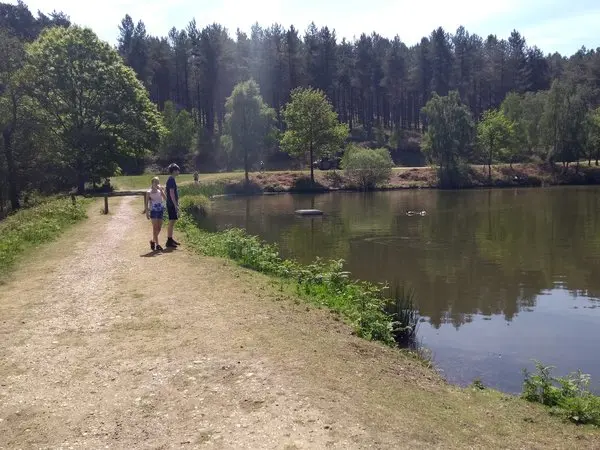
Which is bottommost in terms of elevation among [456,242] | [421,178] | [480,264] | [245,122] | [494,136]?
[480,264]

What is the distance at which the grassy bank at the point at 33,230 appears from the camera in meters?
15.3

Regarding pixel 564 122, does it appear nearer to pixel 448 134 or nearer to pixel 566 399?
pixel 448 134

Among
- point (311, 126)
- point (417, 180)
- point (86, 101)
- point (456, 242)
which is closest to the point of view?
point (456, 242)

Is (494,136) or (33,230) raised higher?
(494,136)

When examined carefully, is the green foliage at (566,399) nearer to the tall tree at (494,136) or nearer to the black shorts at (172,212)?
the black shorts at (172,212)

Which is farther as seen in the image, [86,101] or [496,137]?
[496,137]

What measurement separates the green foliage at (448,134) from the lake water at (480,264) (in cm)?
1921

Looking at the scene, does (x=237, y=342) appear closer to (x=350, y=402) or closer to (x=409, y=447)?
(x=350, y=402)

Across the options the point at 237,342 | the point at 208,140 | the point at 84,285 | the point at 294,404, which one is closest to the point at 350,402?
the point at 294,404

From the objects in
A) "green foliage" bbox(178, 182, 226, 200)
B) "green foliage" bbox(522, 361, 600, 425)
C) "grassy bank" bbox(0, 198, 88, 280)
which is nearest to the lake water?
"green foliage" bbox(522, 361, 600, 425)

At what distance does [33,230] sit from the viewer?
18984 mm

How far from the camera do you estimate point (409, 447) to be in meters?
5.75

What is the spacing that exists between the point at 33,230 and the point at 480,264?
17028 mm

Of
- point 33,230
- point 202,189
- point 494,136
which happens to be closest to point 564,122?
point 494,136
